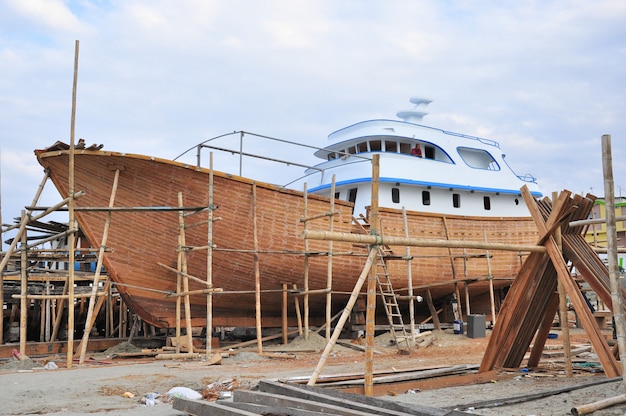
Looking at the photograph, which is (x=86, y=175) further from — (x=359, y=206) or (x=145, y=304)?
(x=359, y=206)

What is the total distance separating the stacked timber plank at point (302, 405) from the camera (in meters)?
5.43

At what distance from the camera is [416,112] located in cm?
2270

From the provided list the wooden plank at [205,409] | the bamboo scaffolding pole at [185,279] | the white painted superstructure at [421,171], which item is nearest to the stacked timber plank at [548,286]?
the wooden plank at [205,409]

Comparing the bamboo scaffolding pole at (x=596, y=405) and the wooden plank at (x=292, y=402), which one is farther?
the bamboo scaffolding pole at (x=596, y=405)

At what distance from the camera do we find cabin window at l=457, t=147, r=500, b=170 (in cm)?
2248

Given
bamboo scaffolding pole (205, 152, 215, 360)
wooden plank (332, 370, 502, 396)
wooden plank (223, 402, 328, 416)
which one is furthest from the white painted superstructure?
wooden plank (223, 402, 328, 416)

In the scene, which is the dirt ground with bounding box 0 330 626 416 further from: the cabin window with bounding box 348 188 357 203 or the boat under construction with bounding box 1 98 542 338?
the cabin window with bounding box 348 188 357 203

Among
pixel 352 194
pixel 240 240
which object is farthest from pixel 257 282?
pixel 352 194

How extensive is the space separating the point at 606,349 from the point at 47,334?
40.7ft

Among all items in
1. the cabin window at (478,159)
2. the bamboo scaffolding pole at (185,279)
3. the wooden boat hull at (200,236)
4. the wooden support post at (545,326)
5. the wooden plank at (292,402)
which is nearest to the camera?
the wooden plank at (292,402)

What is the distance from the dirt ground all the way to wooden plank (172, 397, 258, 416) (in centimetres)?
27

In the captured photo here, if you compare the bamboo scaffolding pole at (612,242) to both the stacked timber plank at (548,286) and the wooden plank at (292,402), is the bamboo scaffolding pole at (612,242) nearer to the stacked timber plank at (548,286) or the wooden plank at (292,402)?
the stacked timber plank at (548,286)

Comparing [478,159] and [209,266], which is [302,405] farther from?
[478,159]

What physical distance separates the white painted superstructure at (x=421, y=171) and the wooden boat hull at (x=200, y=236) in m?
4.02
